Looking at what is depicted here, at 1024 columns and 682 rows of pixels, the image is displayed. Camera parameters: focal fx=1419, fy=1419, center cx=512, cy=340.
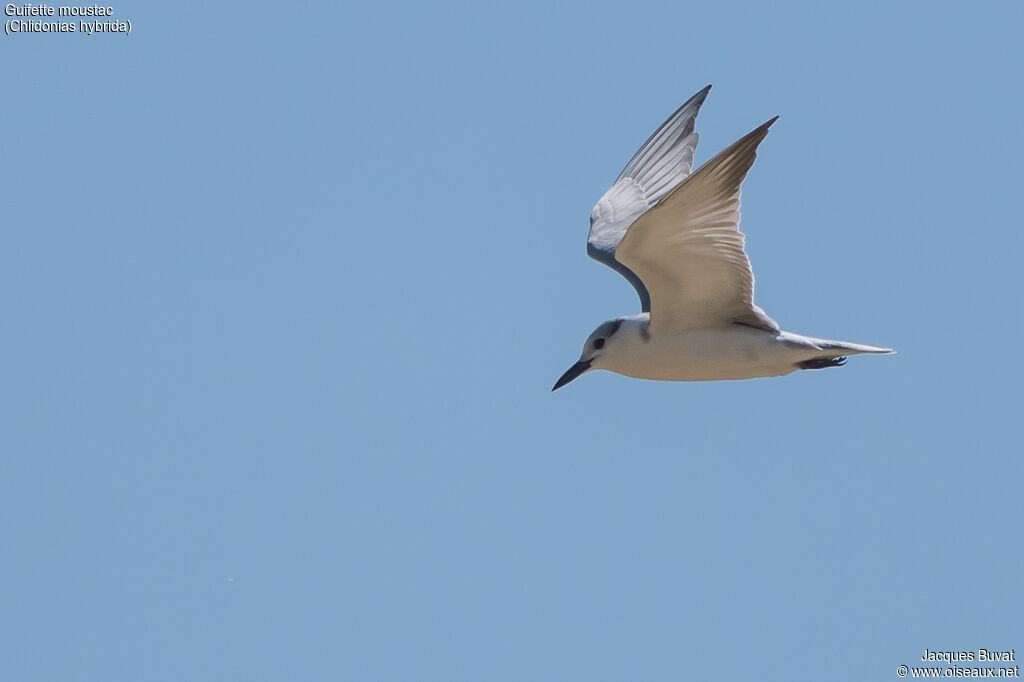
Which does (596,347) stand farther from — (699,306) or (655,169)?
(655,169)

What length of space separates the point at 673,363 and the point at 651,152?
167 inches

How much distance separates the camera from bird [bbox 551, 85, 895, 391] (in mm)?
10828

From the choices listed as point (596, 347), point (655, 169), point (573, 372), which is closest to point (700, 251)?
A: point (596, 347)

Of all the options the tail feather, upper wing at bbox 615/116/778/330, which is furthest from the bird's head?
the tail feather

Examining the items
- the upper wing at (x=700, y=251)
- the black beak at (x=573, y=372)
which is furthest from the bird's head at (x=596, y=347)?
the upper wing at (x=700, y=251)

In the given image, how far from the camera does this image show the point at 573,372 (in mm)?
12586

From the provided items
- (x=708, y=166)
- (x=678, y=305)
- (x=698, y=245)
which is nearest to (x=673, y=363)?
(x=678, y=305)

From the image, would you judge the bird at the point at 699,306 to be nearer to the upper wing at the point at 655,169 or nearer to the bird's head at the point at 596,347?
the bird's head at the point at 596,347

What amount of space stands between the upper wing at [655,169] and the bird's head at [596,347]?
2528 millimetres

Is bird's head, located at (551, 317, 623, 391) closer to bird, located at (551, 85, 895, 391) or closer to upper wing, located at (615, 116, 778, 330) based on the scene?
bird, located at (551, 85, 895, 391)

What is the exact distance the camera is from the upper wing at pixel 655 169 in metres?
14.9

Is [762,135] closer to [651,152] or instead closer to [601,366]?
[601,366]

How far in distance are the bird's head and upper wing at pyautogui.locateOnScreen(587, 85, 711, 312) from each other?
8.30 feet

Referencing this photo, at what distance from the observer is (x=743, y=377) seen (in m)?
12.2
